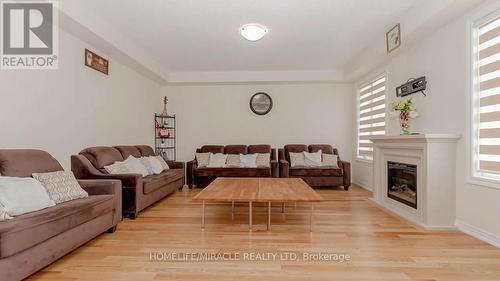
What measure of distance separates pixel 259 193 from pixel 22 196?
6.96ft

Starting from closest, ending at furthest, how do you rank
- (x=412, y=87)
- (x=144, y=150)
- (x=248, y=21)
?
(x=248, y=21) → (x=412, y=87) → (x=144, y=150)

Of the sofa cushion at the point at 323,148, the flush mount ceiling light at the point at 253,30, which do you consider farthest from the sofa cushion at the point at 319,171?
the flush mount ceiling light at the point at 253,30

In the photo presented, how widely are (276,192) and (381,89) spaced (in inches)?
126

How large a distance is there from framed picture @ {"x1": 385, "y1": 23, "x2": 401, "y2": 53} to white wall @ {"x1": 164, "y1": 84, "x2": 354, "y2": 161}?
8.21 feet

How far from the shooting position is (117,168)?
3752 millimetres

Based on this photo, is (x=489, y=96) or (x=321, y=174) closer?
(x=489, y=96)

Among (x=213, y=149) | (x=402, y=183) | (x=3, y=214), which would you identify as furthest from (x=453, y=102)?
(x=213, y=149)

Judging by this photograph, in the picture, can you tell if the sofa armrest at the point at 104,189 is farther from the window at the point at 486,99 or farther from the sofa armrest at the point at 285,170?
the window at the point at 486,99

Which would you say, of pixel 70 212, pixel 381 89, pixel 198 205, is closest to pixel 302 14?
pixel 381 89

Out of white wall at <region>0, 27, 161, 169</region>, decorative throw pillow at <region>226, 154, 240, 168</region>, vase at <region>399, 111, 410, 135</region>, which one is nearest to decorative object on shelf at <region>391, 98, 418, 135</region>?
vase at <region>399, 111, 410, 135</region>

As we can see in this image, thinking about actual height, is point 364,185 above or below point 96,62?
below

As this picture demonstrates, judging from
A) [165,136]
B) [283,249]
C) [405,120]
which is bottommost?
[283,249]

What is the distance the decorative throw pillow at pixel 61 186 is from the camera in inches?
99.3

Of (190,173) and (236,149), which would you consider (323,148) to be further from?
(190,173)
